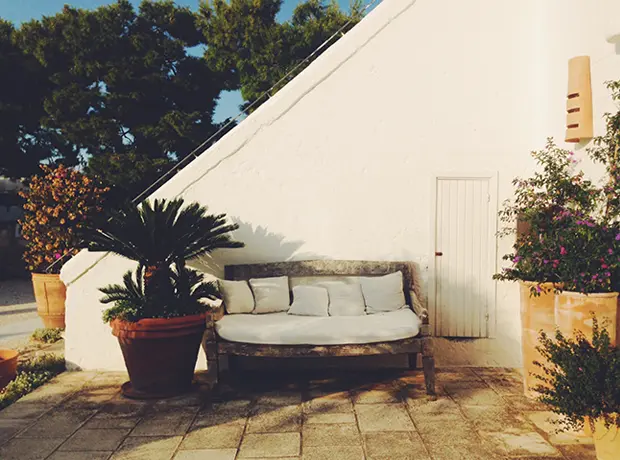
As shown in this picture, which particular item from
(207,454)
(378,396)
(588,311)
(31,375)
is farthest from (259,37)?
→ (207,454)

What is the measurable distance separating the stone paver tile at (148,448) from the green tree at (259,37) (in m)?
11.3

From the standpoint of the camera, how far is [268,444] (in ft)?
12.3

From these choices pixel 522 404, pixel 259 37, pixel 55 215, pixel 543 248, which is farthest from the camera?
pixel 259 37

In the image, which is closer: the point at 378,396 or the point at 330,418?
the point at 330,418

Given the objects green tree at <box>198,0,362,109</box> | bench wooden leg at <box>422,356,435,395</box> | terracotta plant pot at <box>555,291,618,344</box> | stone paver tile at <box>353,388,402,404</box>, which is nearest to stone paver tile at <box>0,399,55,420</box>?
stone paver tile at <box>353,388,402,404</box>

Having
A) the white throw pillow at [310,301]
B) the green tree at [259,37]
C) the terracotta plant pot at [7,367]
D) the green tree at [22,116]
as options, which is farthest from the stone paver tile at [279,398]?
the green tree at [22,116]

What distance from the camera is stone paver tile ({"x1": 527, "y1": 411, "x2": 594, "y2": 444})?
368 centimetres

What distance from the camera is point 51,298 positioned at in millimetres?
7414

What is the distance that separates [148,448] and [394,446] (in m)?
1.69

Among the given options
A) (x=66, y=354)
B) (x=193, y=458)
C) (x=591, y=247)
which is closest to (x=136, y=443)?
(x=193, y=458)

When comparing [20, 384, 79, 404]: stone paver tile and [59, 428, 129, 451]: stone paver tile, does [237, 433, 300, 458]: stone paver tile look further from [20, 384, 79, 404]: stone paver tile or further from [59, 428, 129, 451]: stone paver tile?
[20, 384, 79, 404]: stone paver tile

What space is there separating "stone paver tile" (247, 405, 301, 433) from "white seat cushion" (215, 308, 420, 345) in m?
0.55

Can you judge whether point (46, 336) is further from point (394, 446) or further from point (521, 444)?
point (521, 444)

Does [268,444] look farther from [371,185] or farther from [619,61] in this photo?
[619,61]
